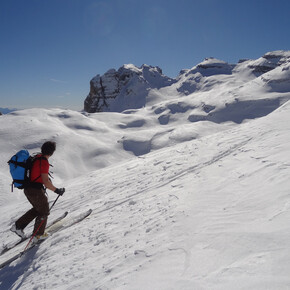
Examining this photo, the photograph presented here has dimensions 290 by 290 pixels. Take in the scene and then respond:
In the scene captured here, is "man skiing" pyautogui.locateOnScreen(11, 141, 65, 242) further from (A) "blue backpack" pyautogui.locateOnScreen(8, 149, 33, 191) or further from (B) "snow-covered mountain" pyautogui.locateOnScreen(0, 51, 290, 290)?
(B) "snow-covered mountain" pyautogui.locateOnScreen(0, 51, 290, 290)

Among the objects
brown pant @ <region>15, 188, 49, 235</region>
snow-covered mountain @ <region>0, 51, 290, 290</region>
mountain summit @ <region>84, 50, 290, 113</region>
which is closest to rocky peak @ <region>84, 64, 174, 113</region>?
mountain summit @ <region>84, 50, 290, 113</region>

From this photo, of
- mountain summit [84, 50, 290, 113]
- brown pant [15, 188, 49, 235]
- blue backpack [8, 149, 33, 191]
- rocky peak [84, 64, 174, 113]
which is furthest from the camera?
rocky peak [84, 64, 174, 113]

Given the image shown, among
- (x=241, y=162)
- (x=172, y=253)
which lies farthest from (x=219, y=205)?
(x=241, y=162)

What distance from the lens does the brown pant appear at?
16.0ft

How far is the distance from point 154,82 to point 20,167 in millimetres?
81785

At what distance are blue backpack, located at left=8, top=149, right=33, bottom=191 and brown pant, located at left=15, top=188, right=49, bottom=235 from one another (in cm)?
21

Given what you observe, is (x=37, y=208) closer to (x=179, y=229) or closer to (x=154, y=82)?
(x=179, y=229)

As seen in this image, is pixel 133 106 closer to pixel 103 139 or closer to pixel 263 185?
pixel 103 139

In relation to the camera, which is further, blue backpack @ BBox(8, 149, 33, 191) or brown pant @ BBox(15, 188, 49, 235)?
brown pant @ BBox(15, 188, 49, 235)

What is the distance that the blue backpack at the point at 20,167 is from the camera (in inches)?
185

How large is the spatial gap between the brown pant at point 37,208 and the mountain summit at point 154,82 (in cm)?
6206

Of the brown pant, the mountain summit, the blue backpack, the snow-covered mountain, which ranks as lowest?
the snow-covered mountain

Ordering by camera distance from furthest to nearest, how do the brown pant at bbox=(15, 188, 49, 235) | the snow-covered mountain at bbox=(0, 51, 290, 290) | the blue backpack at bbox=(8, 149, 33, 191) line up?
the brown pant at bbox=(15, 188, 49, 235)
the blue backpack at bbox=(8, 149, 33, 191)
the snow-covered mountain at bbox=(0, 51, 290, 290)

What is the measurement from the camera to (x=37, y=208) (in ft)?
16.4
